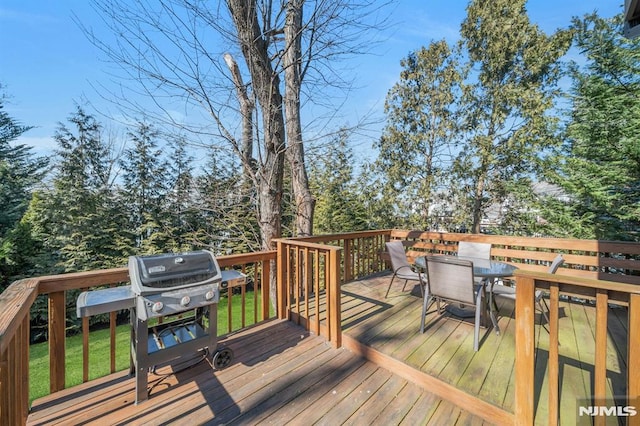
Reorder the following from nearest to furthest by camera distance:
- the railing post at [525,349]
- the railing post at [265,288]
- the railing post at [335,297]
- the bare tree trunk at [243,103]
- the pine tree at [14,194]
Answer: the railing post at [525,349]
the railing post at [335,297]
the railing post at [265,288]
the bare tree trunk at [243,103]
the pine tree at [14,194]

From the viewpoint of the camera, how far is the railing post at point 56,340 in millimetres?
1976

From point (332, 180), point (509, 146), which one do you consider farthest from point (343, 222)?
point (509, 146)

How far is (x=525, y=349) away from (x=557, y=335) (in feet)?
0.97

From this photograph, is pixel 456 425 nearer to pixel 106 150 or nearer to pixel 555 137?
pixel 555 137

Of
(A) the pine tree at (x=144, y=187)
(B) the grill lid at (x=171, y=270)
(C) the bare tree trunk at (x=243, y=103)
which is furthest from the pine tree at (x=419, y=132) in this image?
(A) the pine tree at (x=144, y=187)

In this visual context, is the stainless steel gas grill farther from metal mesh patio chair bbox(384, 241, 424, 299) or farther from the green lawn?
the green lawn

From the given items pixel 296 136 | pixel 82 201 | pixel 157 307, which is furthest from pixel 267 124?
pixel 82 201

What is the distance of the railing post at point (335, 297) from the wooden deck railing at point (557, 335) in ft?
4.90

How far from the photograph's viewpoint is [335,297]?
8.86 ft

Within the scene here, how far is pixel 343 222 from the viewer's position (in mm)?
9695

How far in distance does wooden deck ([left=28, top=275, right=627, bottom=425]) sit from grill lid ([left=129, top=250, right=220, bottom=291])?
89cm

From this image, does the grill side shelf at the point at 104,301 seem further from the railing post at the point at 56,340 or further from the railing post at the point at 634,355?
the railing post at the point at 634,355

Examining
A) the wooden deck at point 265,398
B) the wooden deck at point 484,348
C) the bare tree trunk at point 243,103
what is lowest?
the wooden deck at point 265,398

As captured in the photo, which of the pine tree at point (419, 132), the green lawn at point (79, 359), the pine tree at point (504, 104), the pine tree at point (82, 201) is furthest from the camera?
the pine tree at point (82, 201)
